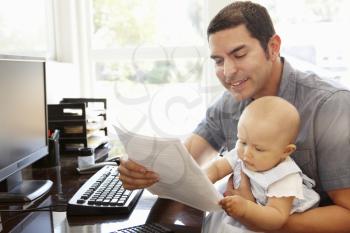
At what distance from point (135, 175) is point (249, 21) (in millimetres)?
555

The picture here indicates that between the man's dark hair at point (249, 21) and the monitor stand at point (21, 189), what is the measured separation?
782mm

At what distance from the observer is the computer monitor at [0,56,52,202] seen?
1169 millimetres

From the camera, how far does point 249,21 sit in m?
1.09

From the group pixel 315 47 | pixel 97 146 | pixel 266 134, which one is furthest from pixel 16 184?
pixel 315 47

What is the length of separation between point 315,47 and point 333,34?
137mm

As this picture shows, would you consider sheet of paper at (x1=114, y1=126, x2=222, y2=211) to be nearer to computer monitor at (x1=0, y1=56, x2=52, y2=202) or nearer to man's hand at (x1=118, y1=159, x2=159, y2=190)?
man's hand at (x1=118, y1=159, x2=159, y2=190)

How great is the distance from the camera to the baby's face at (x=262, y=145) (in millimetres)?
955

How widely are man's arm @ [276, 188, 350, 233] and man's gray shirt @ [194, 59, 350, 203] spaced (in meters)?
0.05

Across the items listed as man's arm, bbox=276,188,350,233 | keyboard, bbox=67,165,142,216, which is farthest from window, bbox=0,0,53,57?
man's arm, bbox=276,188,350,233

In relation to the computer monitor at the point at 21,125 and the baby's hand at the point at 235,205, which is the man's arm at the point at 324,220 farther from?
the computer monitor at the point at 21,125

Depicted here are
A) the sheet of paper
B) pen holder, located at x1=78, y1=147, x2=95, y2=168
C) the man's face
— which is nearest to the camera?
the sheet of paper

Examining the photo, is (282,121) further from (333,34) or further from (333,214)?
(333,34)

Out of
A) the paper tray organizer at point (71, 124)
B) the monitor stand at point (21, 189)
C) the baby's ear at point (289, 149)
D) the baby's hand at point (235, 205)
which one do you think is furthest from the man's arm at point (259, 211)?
the paper tray organizer at point (71, 124)

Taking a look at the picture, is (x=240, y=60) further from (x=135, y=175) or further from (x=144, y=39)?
(x=144, y=39)
